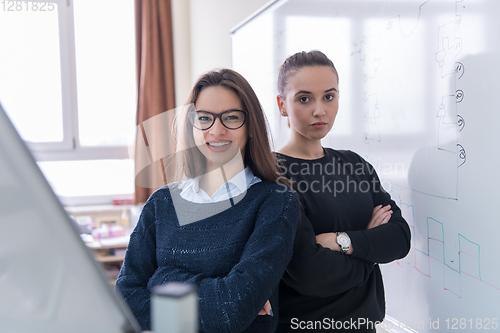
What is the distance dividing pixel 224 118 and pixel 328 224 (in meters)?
0.45

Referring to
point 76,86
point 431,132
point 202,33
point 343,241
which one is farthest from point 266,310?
point 76,86

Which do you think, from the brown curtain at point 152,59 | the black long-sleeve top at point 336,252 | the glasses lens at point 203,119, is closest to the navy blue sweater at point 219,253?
the black long-sleeve top at point 336,252

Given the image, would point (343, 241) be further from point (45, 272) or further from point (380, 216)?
point (45, 272)

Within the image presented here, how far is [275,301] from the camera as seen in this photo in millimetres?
1062

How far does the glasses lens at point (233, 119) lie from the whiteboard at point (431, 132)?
648 millimetres

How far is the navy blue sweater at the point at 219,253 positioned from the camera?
92cm

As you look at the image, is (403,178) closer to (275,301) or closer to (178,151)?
(275,301)

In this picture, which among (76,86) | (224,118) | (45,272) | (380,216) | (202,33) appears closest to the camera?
(45,272)

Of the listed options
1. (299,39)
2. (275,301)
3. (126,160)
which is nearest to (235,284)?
(275,301)

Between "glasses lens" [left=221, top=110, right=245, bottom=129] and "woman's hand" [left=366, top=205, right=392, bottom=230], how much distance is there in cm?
52

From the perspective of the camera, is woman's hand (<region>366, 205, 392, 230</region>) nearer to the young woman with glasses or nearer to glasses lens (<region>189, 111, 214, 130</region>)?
the young woman with glasses

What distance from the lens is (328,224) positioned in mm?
1202

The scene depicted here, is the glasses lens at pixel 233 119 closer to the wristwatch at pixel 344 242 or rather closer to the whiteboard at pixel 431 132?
the wristwatch at pixel 344 242

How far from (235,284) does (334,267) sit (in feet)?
1.05
